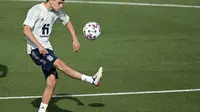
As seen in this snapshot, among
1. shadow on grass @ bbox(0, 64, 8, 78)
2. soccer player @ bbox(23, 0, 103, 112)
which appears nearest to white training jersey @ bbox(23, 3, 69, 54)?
soccer player @ bbox(23, 0, 103, 112)

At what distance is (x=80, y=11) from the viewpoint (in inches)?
819

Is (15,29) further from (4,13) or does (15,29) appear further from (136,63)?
(136,63)

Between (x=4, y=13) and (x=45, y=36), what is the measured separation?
921 centimetres

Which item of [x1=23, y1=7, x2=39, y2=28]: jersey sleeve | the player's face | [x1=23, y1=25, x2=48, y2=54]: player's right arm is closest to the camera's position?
[x1=23, y1=25, x2=48, y2=54]: player's right arm

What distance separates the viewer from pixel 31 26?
10.7m

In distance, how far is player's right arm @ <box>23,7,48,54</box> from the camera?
34.5 ft

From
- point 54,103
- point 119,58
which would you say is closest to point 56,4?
point 54,103

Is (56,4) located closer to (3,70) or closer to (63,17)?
(63,17)

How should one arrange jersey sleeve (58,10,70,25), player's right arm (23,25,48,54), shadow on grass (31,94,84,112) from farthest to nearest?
shadow on grass (31,94,84,112) → jersey sleeve (58,10,70,25) → player's right arm (23,25,48,54)

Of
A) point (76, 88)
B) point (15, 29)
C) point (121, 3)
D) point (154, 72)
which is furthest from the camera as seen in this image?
point (121, 3)

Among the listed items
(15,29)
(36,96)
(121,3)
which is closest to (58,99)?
(36,96)

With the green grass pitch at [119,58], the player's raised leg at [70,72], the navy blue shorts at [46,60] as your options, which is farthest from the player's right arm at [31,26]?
the green grass pitch at [119,58]

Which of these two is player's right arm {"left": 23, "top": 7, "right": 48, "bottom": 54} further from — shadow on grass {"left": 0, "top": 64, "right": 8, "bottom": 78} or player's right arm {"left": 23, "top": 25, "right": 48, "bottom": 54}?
shadow on grass {"left": 0, "top": 64, "right": 8, "bottom": 78}

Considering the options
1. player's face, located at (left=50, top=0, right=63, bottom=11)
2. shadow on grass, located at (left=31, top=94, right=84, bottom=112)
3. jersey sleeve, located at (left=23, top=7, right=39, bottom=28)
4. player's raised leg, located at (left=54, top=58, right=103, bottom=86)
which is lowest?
shadow on grass, located at (left=31, top=94, right=84, bottom=112)
